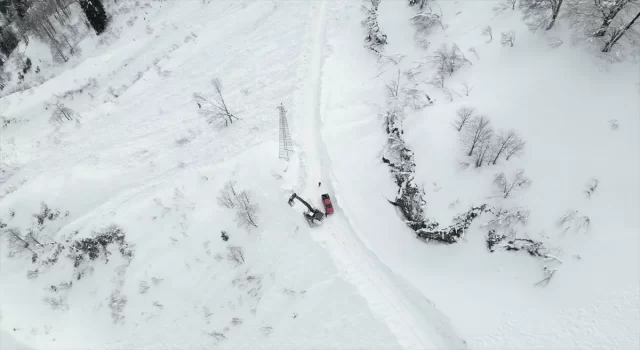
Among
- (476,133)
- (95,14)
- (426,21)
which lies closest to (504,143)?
(476,133)

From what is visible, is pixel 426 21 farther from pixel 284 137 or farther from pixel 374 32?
pixel 284 137

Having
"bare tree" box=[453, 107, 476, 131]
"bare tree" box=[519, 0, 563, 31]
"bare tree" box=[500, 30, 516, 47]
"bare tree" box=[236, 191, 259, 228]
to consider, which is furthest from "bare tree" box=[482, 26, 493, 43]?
"bare tree" box=[236, 191, 259, 228]

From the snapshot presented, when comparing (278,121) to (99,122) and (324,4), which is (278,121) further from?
(99,122)

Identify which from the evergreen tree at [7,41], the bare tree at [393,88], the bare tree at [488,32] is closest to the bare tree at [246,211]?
the bare tree at [393,88]

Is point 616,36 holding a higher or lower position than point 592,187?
higher

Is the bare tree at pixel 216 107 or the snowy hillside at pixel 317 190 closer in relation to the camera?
the snowy hillside at pixel 317 190

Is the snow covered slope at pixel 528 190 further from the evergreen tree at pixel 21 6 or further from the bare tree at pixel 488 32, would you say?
the evergreen tree at pixel 21 6

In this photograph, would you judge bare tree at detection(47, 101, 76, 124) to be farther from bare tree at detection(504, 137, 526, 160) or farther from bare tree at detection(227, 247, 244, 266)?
bare tree at detection(504, 137, 526, 160)
